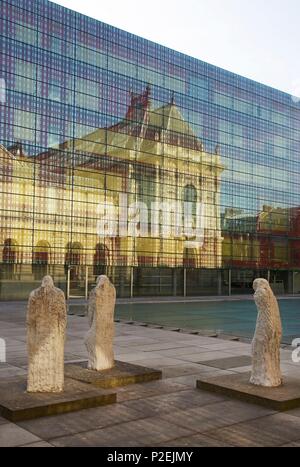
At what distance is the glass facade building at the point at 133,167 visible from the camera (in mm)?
42969

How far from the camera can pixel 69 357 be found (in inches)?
547

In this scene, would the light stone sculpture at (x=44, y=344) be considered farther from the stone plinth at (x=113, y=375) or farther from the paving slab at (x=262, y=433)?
the paving slab at (x=262, y=433)

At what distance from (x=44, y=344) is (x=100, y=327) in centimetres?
236

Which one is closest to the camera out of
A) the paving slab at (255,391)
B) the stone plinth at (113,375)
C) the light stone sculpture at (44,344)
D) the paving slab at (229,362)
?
the paving slab at (255,391)

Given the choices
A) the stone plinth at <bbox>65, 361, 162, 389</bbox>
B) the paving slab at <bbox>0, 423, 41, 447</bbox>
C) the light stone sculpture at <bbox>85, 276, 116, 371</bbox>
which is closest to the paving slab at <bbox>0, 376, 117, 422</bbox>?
the paving slab at <bbox>0, 423, 41, 447</bbox>

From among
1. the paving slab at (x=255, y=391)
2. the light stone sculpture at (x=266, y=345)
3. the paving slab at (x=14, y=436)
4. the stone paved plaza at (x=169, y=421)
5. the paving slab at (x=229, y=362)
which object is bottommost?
the paving slab at (x=229, y=362)

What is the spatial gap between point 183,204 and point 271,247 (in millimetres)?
14873

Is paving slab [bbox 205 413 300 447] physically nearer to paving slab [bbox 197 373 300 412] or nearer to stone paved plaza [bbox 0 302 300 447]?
stone paved plaza [bbox 0 302 300 447]

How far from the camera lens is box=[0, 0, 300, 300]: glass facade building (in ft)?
141

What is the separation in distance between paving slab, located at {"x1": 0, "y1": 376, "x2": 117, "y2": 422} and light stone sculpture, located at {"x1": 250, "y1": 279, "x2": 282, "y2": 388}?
9.40 feet

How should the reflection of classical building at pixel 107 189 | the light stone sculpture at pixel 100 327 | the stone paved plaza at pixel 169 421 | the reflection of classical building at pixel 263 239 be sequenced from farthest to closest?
the reflection of classical building at pixel 263 239 → the reflection of classical building at pixel 107 189 → the light stone sculpture at pixel 100 327 → the stone paved plaza at pixel 169 421

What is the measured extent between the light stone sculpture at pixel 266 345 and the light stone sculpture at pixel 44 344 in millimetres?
3702

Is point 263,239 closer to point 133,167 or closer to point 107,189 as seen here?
point 133,167

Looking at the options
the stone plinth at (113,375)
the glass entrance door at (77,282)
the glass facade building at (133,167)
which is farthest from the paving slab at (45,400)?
the glass entrance door at (77,282)
